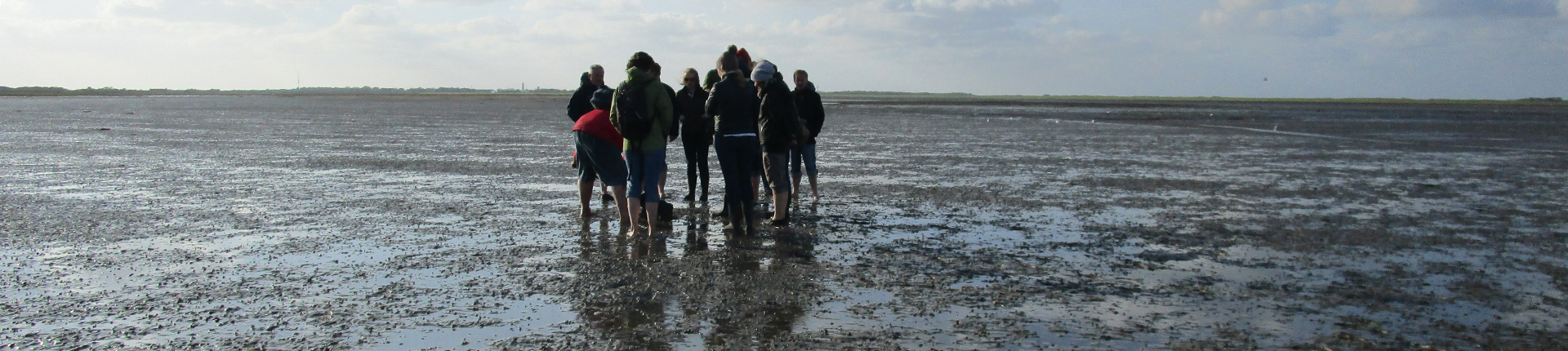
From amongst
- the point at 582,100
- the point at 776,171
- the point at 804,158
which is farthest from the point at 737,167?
the point at 804,158

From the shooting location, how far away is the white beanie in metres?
8.22

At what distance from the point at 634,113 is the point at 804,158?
308cm

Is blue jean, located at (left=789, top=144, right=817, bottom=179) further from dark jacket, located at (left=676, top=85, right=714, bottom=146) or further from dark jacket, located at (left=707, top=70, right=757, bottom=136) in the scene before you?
dark jacket, located at (left=707, top=70, right=757, bottom=136)

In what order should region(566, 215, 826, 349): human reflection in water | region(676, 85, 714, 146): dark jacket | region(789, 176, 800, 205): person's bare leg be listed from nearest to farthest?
region(566, 215, 826, 349): human reflection in water < region(676, 85, 714, 146): dark jacket < region(789, 176, 800, 205): person's bare leg

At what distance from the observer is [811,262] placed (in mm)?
6887

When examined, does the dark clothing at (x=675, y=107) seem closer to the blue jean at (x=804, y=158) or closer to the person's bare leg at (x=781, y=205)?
the person's bare leg at (x=781, y=205)

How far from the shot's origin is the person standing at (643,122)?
769 cm

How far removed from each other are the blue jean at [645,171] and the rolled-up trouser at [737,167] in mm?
471

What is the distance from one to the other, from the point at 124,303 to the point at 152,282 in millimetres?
630

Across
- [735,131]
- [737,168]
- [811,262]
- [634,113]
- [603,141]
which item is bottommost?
[811,262]

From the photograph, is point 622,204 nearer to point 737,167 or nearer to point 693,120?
point 693,120

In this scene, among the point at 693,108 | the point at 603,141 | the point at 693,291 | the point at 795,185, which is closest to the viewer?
the point at 693,291

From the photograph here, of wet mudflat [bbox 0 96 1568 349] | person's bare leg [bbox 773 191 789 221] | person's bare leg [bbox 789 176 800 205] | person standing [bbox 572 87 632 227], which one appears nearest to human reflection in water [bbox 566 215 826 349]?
wet mudflat [bbox 0 96 1568 349]

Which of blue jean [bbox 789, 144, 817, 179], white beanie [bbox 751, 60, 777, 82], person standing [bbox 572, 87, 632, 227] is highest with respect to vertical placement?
white beanie [bbox 751, 60, 777, 82]
